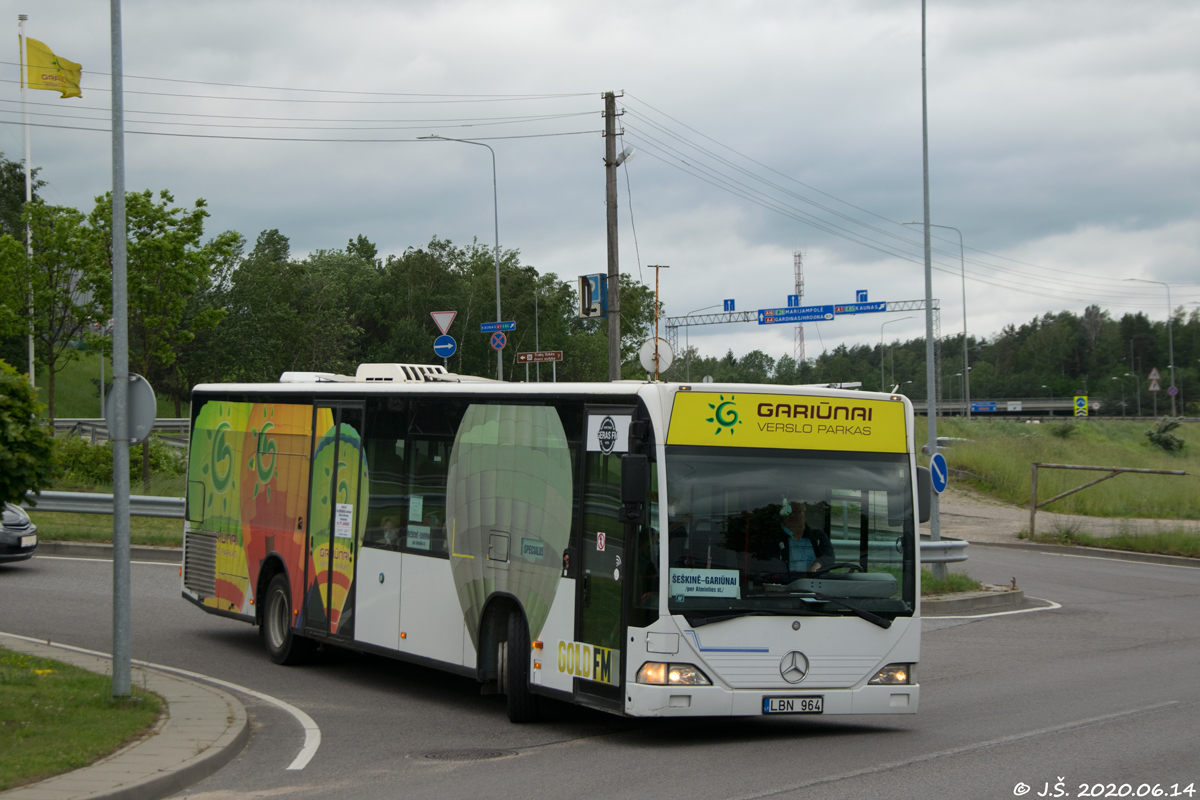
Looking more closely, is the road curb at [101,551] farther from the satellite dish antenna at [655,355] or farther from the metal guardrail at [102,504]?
the satellite dish antenna at [655,355]

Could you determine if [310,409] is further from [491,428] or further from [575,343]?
[575,343]

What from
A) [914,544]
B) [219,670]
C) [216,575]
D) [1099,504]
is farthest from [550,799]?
[1099,504]

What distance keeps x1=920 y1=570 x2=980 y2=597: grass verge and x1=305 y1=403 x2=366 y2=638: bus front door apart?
971cm

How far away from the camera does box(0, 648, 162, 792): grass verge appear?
23.9ft

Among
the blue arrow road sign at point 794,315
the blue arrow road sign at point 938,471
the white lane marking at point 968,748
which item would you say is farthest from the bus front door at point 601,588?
the blue arrow road sign at point 794,315

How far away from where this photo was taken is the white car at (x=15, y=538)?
18156mm

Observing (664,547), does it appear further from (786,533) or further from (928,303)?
(928,303)

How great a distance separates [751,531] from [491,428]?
2792 millimetres

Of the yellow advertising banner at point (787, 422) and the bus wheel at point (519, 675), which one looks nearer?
the yellow advertising banner at point (787, 422)

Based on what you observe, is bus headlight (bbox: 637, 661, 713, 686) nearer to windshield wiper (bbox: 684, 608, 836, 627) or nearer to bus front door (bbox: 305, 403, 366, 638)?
windshield wiper (bbox: 684, 608, 836, 627)

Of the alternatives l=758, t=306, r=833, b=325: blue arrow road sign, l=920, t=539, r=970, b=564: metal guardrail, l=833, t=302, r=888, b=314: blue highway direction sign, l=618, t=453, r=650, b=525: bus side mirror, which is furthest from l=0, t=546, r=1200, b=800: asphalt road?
l=833, t=302, r=888, b=314: blue highway direction sign

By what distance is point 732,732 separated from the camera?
9.27 m

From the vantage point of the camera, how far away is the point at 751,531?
841 cm

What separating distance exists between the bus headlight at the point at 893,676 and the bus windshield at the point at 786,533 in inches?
16.4
